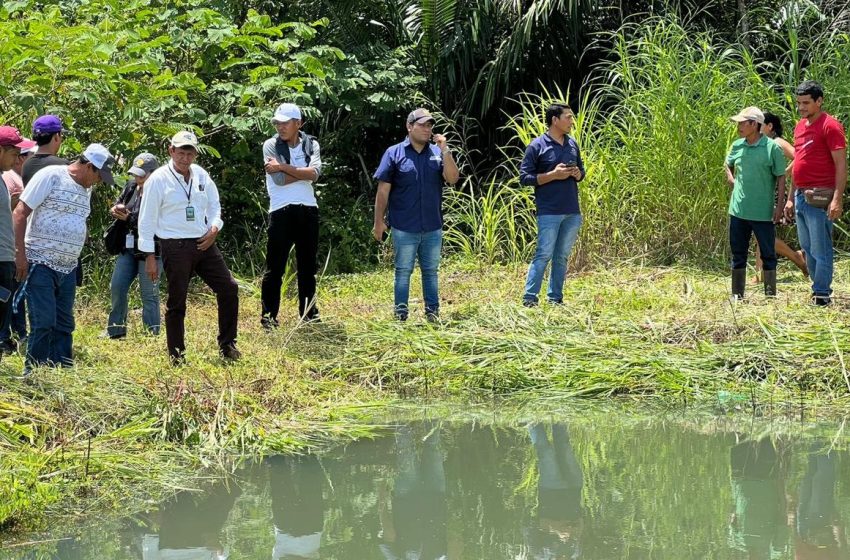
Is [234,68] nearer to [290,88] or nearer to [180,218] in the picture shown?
[290,88]

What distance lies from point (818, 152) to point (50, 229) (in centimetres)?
540

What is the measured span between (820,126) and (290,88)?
4996 mm

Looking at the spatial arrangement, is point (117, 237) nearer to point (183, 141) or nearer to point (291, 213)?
point (291, 213)

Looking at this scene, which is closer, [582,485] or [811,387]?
[582,485]

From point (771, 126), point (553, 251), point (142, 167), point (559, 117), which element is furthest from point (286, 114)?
point (771, 126)

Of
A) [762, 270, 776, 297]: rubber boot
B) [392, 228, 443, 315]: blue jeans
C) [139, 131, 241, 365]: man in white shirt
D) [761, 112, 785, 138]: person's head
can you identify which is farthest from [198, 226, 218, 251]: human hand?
[761, 112, 785, 138]: person's head

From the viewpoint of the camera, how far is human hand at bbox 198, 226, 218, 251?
23.5 feet

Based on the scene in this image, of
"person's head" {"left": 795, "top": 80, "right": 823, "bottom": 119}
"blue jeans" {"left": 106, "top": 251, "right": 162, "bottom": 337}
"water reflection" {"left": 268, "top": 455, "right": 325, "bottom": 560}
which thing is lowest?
"water reflection" {"left": 268, "top": 455, "right": 325, "bottom": 560}

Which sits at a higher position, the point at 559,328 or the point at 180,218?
the point at 180,218

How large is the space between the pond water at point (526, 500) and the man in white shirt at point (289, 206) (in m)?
2.38

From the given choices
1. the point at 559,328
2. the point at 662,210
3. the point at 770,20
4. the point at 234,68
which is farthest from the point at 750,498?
the point at 770,20

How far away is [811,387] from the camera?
6688 mm

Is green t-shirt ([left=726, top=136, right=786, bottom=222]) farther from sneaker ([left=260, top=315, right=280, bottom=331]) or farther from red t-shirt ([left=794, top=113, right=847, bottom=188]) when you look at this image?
sneaker ([left=260, top=315, right=280, bottom=331])

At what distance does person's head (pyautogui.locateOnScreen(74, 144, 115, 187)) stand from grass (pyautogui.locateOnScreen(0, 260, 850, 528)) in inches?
43.7
